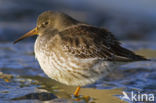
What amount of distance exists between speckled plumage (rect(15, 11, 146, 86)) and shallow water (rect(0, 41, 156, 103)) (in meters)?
0.41

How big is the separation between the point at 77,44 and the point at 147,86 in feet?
6.18

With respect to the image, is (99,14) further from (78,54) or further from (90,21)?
(78,54)

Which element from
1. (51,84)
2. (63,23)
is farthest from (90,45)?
(51,84)

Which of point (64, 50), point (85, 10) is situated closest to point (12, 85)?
point (64, 50)

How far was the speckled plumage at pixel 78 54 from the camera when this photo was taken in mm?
6023

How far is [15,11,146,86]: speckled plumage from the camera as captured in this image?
19.8ft

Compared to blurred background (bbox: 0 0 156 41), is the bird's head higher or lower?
lower

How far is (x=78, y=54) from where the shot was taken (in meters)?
6.08

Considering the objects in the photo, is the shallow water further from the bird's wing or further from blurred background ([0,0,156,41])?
blurred background ([0,0,156,41])

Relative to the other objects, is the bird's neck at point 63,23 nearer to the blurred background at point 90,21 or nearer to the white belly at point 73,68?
the white belly at point 73,68

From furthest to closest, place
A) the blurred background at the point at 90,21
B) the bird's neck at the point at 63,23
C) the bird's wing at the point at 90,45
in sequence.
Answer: the bird's neck at the point at 63,23 → the blurred background at the point at 90,21 → the bird's wing at the point at 90,45

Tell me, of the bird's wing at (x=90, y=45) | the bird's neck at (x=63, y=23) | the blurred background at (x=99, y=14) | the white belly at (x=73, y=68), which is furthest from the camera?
the blurred background at (x=99, y=14)

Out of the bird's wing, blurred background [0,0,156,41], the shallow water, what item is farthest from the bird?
blurred background [0,0,156,41]

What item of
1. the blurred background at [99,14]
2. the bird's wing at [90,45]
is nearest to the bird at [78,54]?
the bird's wing at [90,45]
